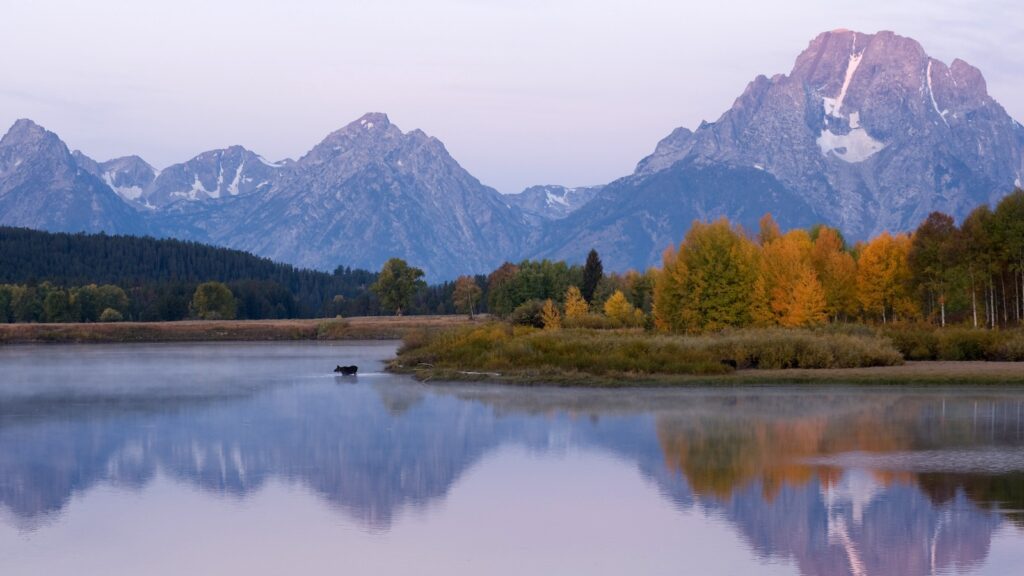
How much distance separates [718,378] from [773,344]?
5.57 m

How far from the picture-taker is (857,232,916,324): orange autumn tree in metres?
81.9

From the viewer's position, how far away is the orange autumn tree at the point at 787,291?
231 ft

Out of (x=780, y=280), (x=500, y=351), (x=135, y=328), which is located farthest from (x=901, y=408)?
(x=135, y=328)

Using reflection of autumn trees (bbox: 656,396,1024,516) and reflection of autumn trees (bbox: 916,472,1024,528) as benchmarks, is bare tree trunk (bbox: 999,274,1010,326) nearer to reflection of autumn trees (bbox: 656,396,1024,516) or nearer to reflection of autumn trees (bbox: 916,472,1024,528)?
reflection of autumn trees (bbox: 656,396,1024,516)

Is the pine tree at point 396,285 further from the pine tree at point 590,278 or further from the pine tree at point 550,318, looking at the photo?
the pine tree at point 550,318

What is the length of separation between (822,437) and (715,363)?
60.7ft

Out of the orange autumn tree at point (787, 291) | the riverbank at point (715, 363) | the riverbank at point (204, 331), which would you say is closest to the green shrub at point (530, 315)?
the orange autumn tree at point (787, 291)

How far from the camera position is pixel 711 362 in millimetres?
51062

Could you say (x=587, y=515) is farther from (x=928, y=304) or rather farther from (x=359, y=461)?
(x=928, y=304)

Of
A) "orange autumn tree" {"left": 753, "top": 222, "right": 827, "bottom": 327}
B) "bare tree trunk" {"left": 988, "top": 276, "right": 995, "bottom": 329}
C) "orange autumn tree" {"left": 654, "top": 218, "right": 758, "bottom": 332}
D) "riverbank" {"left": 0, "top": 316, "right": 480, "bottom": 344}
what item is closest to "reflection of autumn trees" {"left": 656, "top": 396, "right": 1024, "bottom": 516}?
A: "orange autumn tree" {"left": 654, "top": 218, "right": 758, "bottom": 332}

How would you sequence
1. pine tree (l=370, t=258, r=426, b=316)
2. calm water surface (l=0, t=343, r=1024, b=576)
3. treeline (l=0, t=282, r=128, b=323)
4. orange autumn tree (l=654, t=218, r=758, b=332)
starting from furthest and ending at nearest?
1. treeline (l=0, t=282, r=128, b=323)
2. pine tree (l=370, t=258, r=426, b=316)
3. orange autumn tree (l=654, t=218, r=758, b=332)
4. calm water surface (l=0, t=343, r=1024, b=576)

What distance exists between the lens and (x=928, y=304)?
272 ft

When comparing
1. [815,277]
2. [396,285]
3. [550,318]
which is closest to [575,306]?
[550,318]

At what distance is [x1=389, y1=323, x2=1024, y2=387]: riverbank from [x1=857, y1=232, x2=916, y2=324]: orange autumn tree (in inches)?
924
